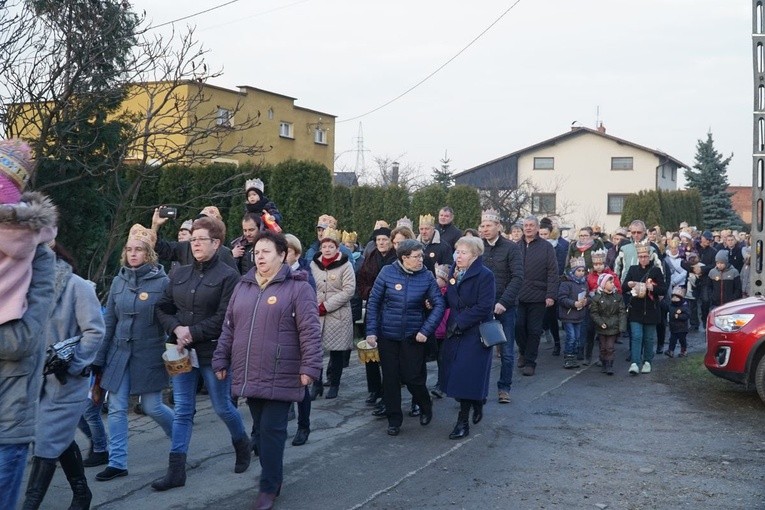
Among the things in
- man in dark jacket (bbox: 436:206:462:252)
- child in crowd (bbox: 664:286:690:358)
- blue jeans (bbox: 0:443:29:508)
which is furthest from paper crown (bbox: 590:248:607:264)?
blue jeans (bbox: 0:443:29:508)

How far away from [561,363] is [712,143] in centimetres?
4829

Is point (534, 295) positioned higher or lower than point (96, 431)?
higher

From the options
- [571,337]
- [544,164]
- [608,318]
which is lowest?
[571,337]

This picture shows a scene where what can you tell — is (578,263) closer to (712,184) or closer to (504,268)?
(504,268)

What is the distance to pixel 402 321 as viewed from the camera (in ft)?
28.7

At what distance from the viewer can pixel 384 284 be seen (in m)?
8.91

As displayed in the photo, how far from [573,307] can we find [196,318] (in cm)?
762

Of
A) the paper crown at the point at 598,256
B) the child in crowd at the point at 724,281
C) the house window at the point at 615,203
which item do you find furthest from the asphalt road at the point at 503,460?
the house window at the point at 615,203

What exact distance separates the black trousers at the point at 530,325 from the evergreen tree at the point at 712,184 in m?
48.3

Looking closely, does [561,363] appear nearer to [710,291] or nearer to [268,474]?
[710,291]

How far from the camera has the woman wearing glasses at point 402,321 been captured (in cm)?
875

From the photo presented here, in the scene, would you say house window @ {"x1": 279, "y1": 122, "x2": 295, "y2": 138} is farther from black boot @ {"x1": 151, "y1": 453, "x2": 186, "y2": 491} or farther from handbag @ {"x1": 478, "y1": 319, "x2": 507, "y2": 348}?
black boot @ {"x1": 151, "y1": 453, "x2": 186, "y2": 491}

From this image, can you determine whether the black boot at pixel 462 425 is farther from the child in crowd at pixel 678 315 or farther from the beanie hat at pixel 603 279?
the child in crowd at pixel 678 315

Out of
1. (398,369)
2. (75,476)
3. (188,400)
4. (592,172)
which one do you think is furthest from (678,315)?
(592,172)
